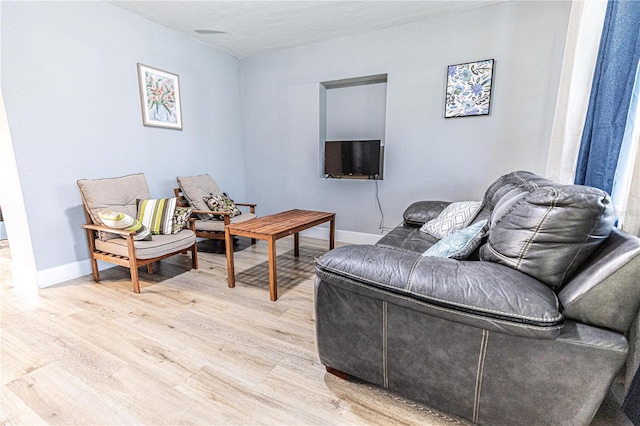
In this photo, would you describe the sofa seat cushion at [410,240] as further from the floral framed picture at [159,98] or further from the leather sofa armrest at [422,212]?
the floral framed picture at [159,98]

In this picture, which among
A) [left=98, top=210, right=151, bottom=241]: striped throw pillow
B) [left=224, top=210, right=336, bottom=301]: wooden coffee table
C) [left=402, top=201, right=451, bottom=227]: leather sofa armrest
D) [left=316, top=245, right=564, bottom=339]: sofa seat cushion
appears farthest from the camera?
[left=402, top=201, right=451, bottom=227]: leather sofa armrest

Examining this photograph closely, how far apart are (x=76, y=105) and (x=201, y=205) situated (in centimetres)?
148

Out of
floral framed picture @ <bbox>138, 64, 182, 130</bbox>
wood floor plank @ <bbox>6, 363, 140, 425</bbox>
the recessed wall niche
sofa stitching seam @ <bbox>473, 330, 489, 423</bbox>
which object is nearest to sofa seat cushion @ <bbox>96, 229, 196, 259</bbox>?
wood floor plank @ <bbox>6, 363, 140, 425</bbox>

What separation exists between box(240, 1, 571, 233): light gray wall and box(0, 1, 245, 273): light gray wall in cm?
121

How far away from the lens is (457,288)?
1.04 meters

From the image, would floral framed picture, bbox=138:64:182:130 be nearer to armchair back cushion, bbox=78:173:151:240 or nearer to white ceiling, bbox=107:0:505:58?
white ceiling, bbox=107:0:505:58

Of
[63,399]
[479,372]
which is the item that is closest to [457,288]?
[479,372]

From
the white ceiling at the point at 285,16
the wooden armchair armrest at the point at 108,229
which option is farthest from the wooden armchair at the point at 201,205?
the white ceiling at the point at 285,16

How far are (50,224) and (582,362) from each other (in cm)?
373

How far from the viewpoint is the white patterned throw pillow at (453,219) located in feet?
7.38

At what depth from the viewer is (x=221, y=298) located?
236cm

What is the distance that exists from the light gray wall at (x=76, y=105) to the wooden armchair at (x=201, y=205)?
243mm

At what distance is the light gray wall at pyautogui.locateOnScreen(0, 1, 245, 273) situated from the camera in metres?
2.36

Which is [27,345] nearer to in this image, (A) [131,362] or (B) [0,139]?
(A) [131,362]
